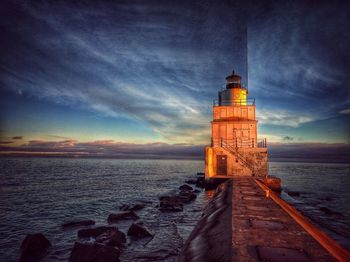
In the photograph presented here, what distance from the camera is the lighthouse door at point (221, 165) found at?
79.6 feet

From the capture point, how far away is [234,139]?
27.0m

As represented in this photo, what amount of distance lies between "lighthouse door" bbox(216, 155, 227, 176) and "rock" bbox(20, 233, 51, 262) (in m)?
18.3

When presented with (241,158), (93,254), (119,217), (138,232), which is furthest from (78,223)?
(241,158)

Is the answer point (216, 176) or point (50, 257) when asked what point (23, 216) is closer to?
point (50, 257)

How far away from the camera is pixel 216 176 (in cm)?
2392

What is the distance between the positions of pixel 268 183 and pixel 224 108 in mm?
11709

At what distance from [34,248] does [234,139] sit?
22.8 m

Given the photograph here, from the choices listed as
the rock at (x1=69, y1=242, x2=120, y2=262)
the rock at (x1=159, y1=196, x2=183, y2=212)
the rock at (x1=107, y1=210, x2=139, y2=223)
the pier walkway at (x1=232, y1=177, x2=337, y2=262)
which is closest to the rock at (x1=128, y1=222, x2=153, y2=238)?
the rock at (x1=69, y1=242, x2=120, y2=262)

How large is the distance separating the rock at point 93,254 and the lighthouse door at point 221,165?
17924 mm

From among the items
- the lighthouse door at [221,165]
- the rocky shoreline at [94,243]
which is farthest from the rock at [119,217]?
the lighthouse door at [221,165]

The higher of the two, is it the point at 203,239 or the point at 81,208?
the point at 203,239

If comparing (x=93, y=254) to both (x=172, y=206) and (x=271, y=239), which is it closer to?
(x=271, y=239)

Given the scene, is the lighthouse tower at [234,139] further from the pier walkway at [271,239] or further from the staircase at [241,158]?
the pier walkway at [271,239]

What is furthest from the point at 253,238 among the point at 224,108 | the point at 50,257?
the point at 224,108
